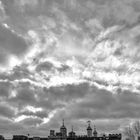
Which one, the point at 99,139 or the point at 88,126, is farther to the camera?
the point at 88,126

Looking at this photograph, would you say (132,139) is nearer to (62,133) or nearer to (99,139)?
(99,139)

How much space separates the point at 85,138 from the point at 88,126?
18137 millimetres

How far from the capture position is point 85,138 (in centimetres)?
14850

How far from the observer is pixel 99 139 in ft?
490

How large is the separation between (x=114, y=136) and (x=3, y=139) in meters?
49.8

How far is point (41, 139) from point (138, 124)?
41.4 m

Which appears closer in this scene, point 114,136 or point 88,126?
point 114,136

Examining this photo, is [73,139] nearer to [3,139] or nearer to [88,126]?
[88,126]

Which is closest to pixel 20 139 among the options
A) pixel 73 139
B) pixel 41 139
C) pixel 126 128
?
pixel 41 139

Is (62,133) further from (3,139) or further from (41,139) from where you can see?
(3,139)

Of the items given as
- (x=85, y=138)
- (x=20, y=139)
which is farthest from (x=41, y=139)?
(x=85, y=138)

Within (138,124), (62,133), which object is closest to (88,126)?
(62,133)

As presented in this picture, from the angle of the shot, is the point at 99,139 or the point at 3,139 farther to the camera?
the point at 3,139

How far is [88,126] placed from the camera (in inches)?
6550
